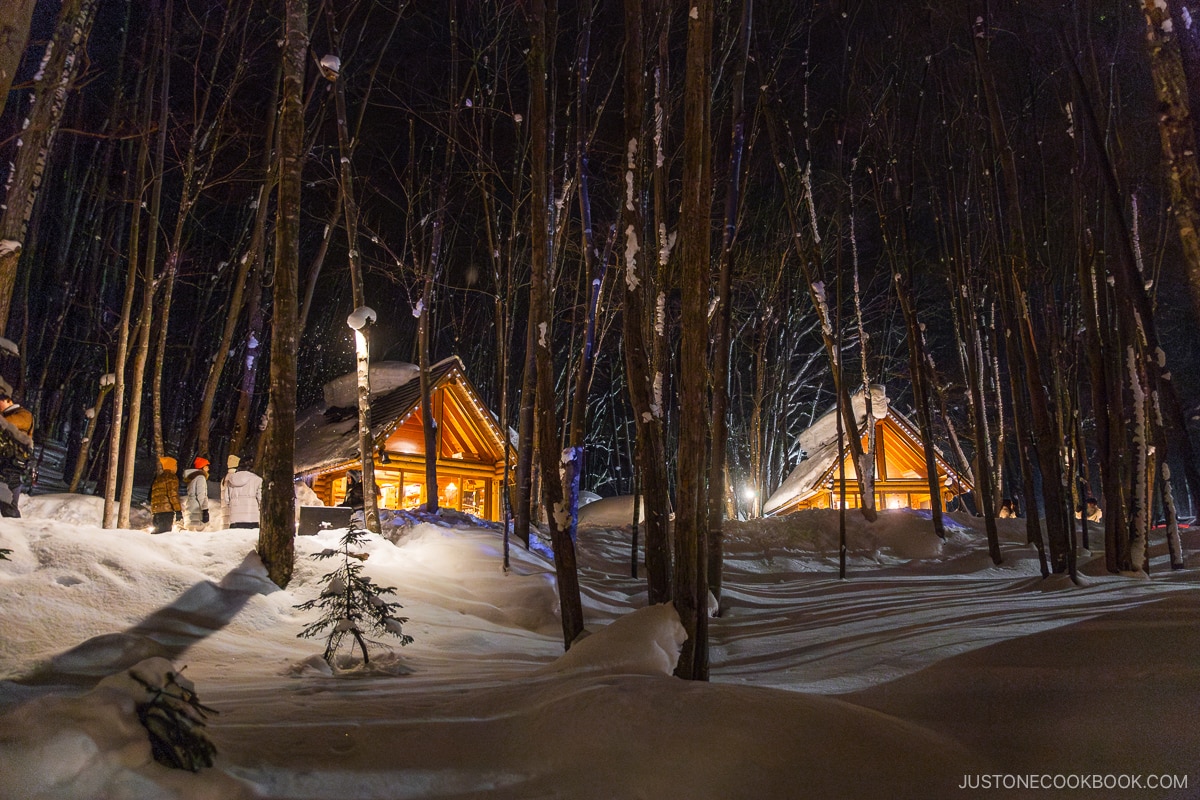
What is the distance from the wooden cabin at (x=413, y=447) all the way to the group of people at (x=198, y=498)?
20.3 feet

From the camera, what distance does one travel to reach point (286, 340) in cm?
919

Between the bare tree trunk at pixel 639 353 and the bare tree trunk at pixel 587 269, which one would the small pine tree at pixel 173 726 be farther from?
the bare tree trunk at pixel 587 269

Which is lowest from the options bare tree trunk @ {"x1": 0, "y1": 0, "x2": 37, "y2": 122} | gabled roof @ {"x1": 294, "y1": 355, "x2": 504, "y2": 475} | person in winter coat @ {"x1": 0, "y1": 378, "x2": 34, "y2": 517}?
person in winter coat @ {"x1": 0, "y1": 378, "x2": 34, "y2": 517}

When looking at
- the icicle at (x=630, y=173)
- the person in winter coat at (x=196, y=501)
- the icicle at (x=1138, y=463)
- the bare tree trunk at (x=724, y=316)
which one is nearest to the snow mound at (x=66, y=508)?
the person in winter coat at (x=196, y=501)

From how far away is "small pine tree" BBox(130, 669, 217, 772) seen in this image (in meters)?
2.67

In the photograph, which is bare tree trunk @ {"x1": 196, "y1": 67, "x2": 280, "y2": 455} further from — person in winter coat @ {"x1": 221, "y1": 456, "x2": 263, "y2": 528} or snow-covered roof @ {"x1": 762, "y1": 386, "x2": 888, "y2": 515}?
snow-covered roof @ {"x1": 762, "y1": 386, "x2": 888, "y2": 515}

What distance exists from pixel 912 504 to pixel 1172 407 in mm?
16193

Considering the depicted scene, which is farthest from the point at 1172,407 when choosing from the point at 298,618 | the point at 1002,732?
the point at 298,618

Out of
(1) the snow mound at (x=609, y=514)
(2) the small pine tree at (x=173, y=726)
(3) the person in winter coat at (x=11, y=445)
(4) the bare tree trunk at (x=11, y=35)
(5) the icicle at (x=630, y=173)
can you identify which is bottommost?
(1) the snow mound at (x=609, y=514)

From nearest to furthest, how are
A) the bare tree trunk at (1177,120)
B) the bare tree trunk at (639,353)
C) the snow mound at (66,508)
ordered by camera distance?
1. the bare tree trunk at (1177,120)
2. the bare tree trunk at (639,353)
3. the snow mound at (66,508)

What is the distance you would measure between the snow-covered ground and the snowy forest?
1.21 meters

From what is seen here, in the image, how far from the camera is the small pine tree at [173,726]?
267 centimetres

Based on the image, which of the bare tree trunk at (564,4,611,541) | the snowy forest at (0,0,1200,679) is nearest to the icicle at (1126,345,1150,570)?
the snowy forest at (0,0,1200,679)

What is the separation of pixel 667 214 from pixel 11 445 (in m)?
8.37
